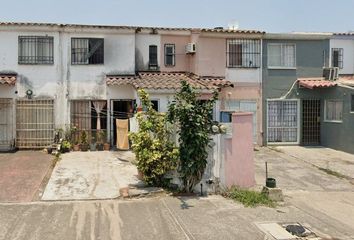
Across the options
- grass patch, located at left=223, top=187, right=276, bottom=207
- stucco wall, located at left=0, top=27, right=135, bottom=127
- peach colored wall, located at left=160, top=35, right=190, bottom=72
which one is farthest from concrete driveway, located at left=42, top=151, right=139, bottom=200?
peach colored wall, located at left=160, top=35, right=190, bottom=72

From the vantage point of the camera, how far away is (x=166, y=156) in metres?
12.8

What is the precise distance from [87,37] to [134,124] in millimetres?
7646

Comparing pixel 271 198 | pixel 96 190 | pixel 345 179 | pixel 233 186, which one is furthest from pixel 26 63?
pixel 345 179

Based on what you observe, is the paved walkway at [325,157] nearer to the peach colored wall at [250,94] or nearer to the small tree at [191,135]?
the peach colored wall at [250,94]

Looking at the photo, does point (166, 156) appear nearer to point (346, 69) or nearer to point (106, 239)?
point (106, 239)

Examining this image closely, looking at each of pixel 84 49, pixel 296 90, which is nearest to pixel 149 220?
pixel 84 49

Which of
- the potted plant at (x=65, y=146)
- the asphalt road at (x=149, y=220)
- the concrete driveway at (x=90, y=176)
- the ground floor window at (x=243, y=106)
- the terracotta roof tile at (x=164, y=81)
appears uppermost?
the terracotta roof tile at (x=164, y=81)

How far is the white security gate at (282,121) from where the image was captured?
2302 cm

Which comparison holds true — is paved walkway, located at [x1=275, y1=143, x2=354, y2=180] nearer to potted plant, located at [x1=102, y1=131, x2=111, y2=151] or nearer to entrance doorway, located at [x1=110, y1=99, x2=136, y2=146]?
entrance doorway, located at [x1=110, y1=99, x2=136, y2=146]

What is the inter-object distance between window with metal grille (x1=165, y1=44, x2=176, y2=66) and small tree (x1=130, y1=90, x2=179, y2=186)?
969 centimetres

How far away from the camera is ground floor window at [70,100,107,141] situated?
832 inches

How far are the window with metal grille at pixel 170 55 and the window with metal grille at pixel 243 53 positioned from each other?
2.90 m

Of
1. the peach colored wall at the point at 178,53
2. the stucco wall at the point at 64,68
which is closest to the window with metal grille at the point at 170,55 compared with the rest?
the peach colored wall at the point at 178,53

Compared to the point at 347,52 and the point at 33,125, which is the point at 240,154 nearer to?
the point at 33,125
